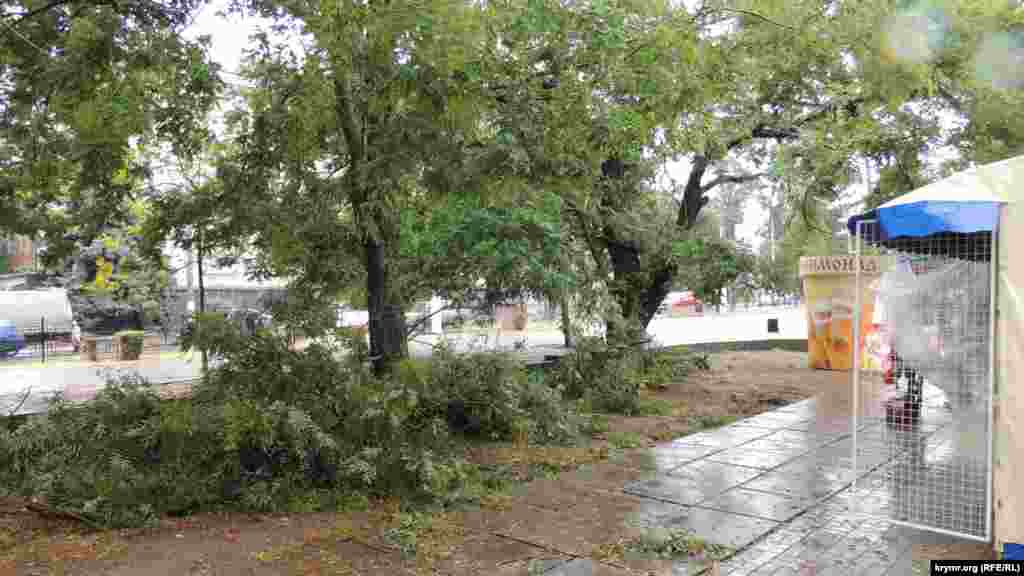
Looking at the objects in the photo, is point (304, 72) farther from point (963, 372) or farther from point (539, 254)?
point (963, 372)

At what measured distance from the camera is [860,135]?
1217 cm

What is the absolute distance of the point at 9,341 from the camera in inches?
1044

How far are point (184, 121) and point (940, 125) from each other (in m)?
12.3

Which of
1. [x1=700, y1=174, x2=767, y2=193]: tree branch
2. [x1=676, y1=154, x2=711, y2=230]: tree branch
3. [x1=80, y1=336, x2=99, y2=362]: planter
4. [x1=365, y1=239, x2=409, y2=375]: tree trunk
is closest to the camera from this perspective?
[x1=365, y1=239, x2=409, y2=375]: tree trunk

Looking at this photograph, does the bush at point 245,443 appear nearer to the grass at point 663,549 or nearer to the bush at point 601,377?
the grass at point 663,549

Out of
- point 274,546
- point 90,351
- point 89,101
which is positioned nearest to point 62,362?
point 90,351

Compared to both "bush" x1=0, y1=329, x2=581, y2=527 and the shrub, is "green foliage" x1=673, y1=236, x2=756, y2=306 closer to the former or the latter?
"bush" x1=0, y1=329, x2=581, y2=527

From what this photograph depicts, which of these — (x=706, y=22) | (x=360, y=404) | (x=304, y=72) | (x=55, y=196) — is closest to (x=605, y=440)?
(x=360, y=404)

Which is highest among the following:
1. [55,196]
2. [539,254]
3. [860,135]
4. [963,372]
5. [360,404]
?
[860,135]

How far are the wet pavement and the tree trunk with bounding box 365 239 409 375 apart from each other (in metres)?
2.69

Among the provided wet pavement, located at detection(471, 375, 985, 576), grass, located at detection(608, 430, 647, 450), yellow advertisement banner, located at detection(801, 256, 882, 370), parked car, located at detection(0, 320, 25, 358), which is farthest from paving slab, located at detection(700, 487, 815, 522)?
parked car, located at detection(0, 320, 25, 358)

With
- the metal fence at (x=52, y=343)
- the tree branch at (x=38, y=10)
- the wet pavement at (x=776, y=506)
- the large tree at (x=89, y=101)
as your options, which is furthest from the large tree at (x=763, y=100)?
the metal fence at (x=52, y=343)

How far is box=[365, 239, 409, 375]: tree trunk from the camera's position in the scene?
845 cm

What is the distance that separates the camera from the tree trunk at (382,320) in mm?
8445
